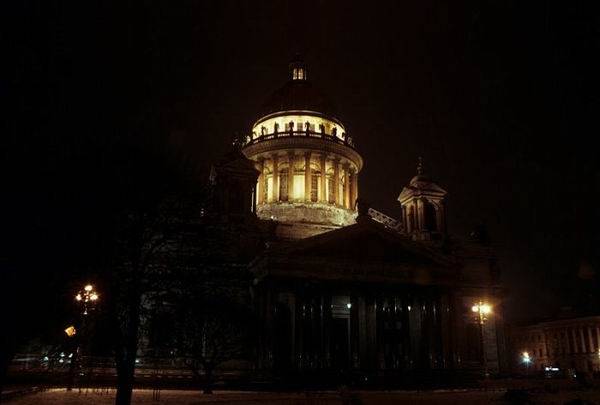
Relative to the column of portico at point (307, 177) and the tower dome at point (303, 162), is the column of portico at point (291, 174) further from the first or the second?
the column of portico at point (307, 177)

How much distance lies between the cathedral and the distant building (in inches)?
1601

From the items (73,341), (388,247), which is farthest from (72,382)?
(388,247)

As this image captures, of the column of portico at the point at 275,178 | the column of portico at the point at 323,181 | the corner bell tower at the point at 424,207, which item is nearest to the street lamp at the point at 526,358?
the corner bell tower at the point at 424,207

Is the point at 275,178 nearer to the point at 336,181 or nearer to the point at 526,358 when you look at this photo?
the point at 336,181

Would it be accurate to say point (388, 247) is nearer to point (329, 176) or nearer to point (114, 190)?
point (329, 176)

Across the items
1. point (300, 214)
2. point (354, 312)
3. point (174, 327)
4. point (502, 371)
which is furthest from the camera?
point (300, 214)

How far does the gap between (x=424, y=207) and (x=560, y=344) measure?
64.3 meters

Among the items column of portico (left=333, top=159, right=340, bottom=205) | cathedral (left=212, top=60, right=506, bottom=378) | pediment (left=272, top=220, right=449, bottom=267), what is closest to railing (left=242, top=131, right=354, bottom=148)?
column of portico (left=333, top=159, right=340, bottom=205)

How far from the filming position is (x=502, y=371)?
47312 mm

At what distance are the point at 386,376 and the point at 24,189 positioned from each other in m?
25.0

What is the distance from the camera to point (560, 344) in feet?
336

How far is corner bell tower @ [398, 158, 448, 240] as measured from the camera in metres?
54.1

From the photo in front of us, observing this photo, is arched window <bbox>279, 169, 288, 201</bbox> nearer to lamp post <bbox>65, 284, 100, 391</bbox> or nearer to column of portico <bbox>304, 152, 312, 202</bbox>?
Answer: column of portico <bbox>304, 152, 312, 202</bbox>

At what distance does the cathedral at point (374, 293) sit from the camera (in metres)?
40.1
